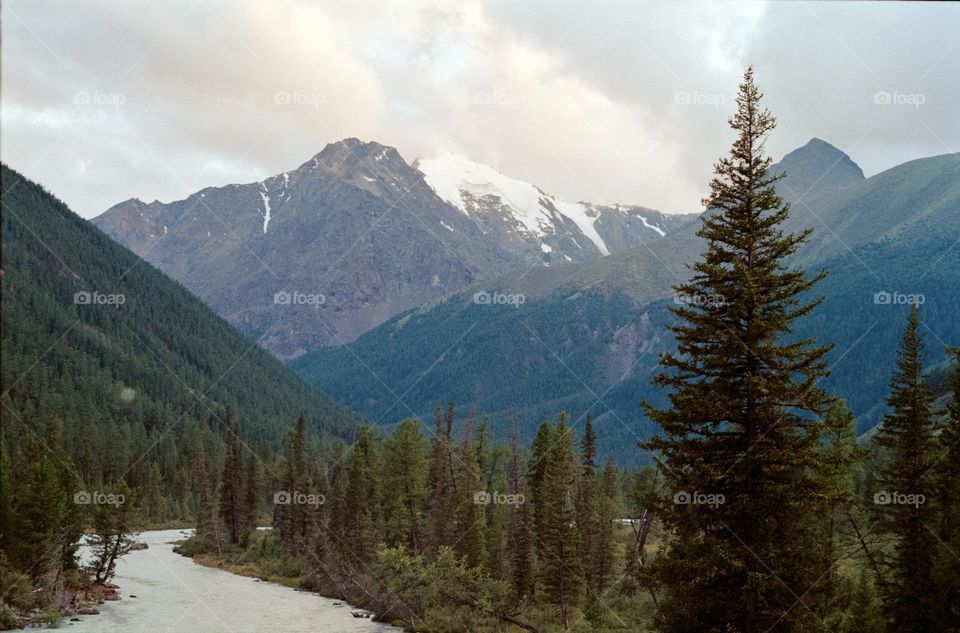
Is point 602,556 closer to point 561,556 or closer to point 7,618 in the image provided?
point 561,556

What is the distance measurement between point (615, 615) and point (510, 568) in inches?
433

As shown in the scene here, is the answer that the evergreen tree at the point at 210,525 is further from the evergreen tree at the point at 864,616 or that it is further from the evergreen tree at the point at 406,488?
the evergreen tree at the point at 864,616

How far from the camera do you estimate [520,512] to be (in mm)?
55844

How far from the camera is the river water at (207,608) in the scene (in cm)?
5081

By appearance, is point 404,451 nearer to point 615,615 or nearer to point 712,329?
point 615,615

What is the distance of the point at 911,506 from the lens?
124ft

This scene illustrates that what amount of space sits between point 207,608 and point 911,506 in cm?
4907

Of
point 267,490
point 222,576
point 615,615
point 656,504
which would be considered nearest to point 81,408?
point 267,490

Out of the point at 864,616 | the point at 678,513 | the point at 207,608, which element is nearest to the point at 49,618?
the point at 207,608

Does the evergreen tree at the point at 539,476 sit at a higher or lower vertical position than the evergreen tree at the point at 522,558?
higher

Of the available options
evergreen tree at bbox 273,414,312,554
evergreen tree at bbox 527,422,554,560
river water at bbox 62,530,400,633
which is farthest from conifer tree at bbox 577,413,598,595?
evergreen tree at bbox 273,414,312,554

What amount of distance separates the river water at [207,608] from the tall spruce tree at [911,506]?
3309 centimetres

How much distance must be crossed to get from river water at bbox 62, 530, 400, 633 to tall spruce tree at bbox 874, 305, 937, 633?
33090 millimetres

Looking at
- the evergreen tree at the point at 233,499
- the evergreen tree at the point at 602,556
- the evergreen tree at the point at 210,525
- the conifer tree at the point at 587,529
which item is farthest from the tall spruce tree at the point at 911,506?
the evergreen tree at the point at 233,499
